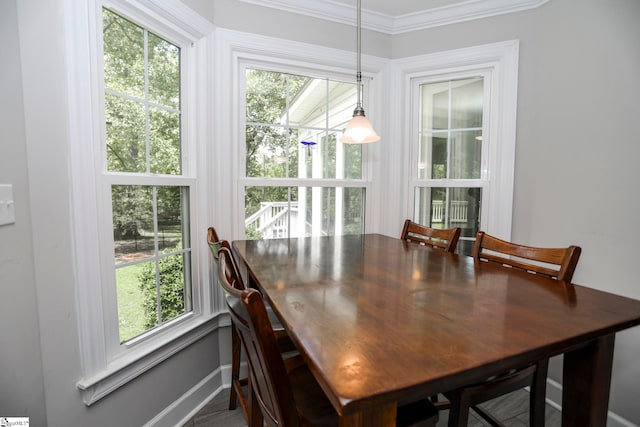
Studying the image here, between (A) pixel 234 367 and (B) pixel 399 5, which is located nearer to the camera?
(A) pixel 234 367

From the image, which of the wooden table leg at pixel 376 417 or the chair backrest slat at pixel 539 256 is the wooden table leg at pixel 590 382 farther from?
the wooden table leg at pixel 376 417

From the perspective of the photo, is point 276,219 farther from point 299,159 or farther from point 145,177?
point 145,177

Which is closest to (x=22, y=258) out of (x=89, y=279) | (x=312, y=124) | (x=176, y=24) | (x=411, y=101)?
(x=89, y=279)

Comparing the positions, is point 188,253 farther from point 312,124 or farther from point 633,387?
point 633,387

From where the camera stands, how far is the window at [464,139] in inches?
86.7

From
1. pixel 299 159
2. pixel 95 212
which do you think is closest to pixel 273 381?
pixel 95 212

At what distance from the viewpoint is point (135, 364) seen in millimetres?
1436

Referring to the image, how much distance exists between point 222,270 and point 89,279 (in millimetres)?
714

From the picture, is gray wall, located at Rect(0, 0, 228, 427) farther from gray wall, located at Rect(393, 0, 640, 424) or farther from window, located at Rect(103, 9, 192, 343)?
gray wall, located at Rect(393, 0, 640, 424)

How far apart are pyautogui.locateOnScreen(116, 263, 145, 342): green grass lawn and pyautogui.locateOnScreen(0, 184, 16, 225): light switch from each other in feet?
1.74

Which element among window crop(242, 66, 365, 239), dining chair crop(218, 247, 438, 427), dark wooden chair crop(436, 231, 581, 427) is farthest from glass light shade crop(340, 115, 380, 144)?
dining chair crop(218, 247, 438, 427)

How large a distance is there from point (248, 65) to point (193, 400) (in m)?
2.15

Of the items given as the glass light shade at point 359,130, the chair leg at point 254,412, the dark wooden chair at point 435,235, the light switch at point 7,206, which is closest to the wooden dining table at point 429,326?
the dark wooden chair at point 435,235

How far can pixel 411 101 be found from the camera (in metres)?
2.51
